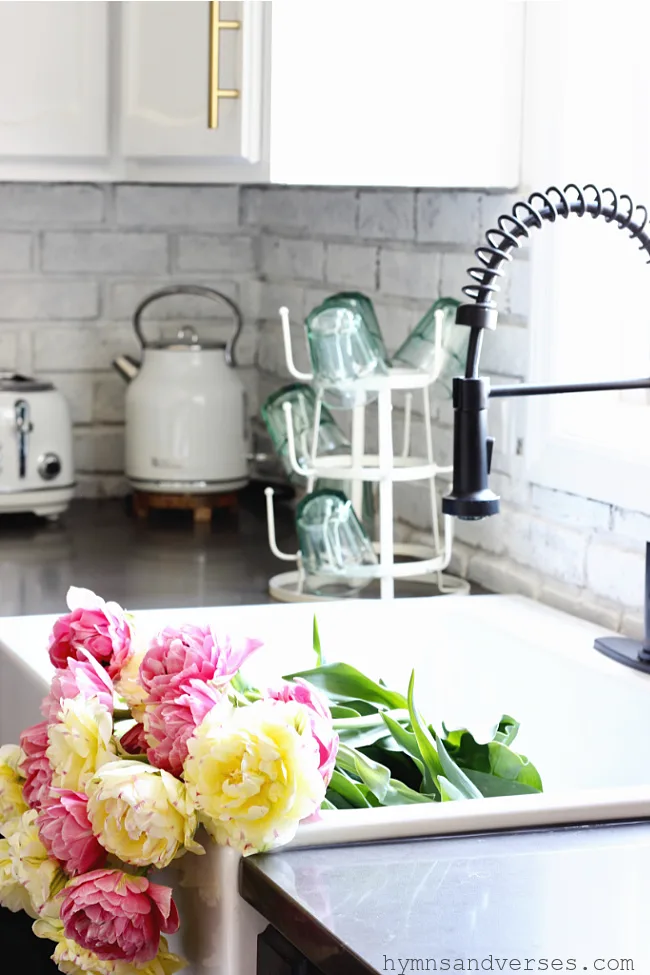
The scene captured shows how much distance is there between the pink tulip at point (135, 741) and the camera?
3.42ft

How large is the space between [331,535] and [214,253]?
1.08 metres

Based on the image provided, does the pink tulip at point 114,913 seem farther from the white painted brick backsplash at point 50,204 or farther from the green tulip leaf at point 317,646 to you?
the white painted brick backsplash at point 50,204

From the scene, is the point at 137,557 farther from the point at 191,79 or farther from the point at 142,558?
the point at 191,79

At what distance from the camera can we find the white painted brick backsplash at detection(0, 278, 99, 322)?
8.67 ft

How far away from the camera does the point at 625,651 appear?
156 centimetres

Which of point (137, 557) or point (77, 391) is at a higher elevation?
point (77, 391)

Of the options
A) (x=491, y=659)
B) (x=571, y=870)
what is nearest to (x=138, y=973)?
(x=571, y=870)

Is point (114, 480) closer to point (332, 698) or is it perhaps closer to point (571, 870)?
point (332, 698)

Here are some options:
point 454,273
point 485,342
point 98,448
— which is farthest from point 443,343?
point 98,448

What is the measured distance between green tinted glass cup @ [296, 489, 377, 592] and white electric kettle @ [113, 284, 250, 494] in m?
0.66

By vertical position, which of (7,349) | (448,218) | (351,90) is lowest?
(7,349)

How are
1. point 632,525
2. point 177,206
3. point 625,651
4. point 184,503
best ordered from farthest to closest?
point 177,206
point 184,503
point 632,525
point 625,651

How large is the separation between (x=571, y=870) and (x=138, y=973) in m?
0.29

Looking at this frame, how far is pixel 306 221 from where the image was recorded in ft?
8.53
